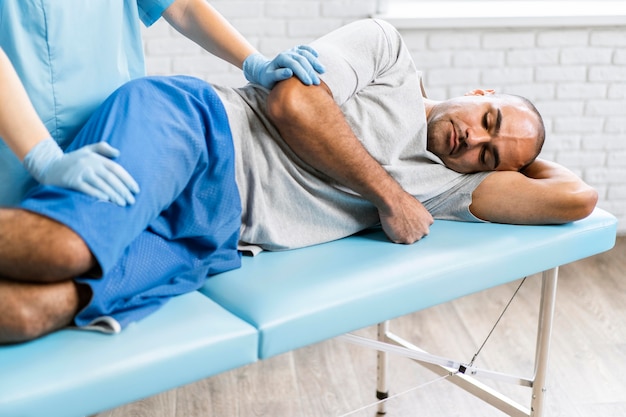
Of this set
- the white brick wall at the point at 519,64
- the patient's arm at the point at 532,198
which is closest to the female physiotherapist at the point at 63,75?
the patient's arm at the point at 532,198

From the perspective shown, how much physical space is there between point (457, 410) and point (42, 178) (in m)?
1.38

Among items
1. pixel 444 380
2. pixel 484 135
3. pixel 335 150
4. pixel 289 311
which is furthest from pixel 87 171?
pixel 444 380

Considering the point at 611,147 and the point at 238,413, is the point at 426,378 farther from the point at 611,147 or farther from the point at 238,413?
the point at 611,147

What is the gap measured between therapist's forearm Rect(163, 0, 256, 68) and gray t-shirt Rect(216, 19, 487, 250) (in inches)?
4.4

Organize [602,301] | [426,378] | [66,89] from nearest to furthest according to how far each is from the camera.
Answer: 1. [66,89]
2. [426,378]
3. [602,301]

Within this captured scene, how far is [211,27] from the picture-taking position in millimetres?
1831

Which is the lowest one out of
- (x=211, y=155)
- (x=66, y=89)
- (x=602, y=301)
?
(x=602, y=301)

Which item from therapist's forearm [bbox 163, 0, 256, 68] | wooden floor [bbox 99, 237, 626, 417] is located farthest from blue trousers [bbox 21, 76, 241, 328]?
wooden floor [bbox 99, 237, 626, 417]

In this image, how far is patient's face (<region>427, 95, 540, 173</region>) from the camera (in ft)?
6.03

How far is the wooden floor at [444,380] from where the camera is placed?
2.21 m

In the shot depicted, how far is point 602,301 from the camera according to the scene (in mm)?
2812

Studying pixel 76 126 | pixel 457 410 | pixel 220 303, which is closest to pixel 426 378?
pixel 457 410

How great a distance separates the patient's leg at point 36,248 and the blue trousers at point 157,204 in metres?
0.02

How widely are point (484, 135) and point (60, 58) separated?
956 mm
